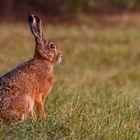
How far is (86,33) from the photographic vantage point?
65.7ft

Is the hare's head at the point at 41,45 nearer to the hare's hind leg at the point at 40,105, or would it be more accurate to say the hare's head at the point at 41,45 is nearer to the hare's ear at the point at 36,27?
the hare's ear at the point at 36,27

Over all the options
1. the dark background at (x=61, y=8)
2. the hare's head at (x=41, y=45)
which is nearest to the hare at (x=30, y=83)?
the hare's head at (x=41, y=45)

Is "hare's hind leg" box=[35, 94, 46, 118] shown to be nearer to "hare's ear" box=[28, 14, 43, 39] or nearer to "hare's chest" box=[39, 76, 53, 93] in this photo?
"hare's chest" box=[39, 76, 53, 93]

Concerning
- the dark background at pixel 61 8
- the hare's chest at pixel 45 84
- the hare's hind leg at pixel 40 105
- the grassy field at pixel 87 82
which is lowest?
the dark background at pixel 61 8

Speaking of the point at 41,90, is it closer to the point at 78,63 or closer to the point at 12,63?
the point at 12,63

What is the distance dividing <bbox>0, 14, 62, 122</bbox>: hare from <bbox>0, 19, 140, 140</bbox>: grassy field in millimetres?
203

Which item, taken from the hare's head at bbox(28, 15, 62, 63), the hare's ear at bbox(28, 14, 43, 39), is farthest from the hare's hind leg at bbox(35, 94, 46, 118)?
the hare's ear at bbox(28, 14, 43, 39)

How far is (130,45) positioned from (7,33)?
374 cm

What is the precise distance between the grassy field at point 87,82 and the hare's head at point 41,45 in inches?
21.8

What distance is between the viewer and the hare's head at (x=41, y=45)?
21.2 ft

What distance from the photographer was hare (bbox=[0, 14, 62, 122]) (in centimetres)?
578

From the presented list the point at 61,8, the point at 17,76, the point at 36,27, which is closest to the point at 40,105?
the point at 17,76

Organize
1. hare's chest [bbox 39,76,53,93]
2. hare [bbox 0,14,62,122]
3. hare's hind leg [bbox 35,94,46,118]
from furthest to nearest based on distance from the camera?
hare's chest [bbox 39,76,53,93] < hare's hind leg [bbox 35,94,46,118] < hare [bbox 0,14,62,122]

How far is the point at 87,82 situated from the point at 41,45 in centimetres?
548
